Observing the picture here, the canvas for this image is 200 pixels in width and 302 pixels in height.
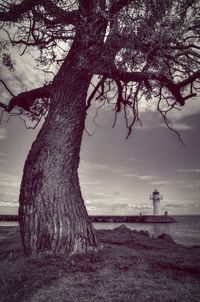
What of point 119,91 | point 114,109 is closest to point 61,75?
point 119,91

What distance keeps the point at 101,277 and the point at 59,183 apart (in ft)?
8.09

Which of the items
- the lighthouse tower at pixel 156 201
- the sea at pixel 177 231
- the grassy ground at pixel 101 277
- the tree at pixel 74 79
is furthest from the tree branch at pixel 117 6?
the lighthouse tower at pixel 156 201

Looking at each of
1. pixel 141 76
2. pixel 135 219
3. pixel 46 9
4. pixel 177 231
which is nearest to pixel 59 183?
pixel 141 76

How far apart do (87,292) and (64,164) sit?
319cm

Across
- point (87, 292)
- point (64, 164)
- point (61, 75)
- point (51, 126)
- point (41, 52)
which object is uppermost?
point (41, 52)

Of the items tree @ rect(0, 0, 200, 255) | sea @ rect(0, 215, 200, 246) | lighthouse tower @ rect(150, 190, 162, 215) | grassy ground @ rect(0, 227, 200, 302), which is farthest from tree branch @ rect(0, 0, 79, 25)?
lighthouse tower @ rect(150, 190, 162, 215)

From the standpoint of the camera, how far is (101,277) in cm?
561

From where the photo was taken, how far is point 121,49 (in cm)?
770

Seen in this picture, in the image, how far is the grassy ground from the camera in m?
4.90

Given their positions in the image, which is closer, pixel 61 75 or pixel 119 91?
pixel 61 75

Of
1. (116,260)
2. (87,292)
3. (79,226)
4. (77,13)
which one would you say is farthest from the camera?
(77,13)

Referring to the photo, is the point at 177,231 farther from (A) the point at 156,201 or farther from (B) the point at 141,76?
(B) the point at 141,76

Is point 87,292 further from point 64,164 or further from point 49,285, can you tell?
point 64,164

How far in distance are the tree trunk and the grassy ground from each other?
415 millimetres
